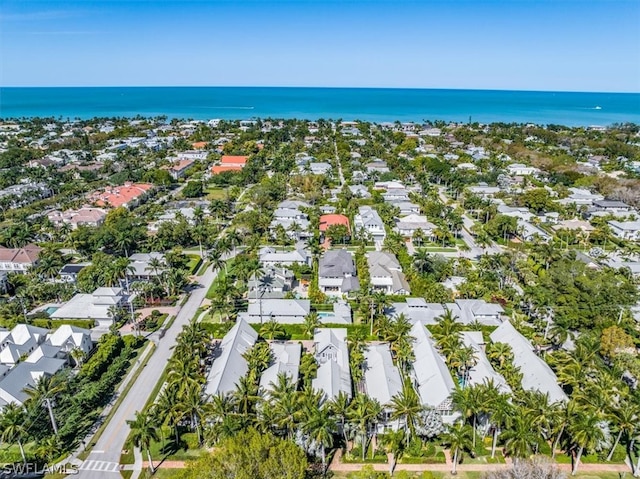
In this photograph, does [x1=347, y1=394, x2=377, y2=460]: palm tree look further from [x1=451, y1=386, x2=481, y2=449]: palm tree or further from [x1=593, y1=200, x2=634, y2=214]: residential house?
[x1=593, y1=200, x2=634, y2=214]: residential house

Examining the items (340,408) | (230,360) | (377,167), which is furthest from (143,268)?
(377,167)

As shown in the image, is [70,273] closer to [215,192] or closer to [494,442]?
[215,192]

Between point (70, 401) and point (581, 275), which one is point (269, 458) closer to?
point (70, 401)

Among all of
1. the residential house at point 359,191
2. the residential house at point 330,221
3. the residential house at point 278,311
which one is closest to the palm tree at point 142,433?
the residential house at point 278,311

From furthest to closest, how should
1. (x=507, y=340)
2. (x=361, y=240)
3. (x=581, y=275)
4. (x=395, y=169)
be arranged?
(x=395, y=169) < (x=361, y=240) < (x=581, y=275) < (x=507, y=340)

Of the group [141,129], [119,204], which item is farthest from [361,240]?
[141,129]

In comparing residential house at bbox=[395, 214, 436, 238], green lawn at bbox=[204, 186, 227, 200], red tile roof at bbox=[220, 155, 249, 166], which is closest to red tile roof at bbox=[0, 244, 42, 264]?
green lawn at bbox=[204, 186, 227, 200]
